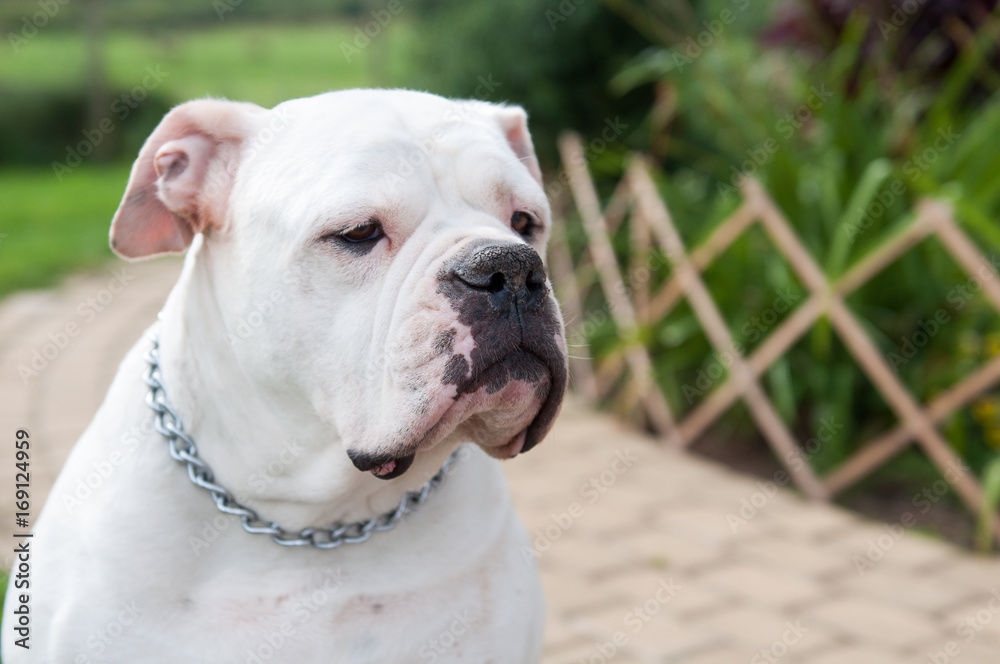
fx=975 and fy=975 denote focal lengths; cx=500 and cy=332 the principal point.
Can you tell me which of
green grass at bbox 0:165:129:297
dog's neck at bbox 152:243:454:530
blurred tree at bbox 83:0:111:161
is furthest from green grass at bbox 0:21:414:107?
dog's neck at bbox 152:243:454:530

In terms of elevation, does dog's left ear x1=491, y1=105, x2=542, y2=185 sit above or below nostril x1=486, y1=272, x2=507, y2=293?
above

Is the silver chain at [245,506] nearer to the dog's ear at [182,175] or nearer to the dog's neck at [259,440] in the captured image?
the dog's neck at [259,440]

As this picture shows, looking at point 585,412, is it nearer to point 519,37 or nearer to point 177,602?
point 519,37

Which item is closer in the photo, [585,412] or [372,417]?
[372,417]

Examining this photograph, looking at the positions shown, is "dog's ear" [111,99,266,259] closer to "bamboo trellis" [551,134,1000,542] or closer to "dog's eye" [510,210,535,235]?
"dog's eye" [510,210,535,235]

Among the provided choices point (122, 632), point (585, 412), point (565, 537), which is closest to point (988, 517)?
point (565, 537)

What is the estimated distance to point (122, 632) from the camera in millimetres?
1858

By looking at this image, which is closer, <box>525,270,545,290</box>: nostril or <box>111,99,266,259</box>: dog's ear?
<box>525,270,545,290</box>: nostril

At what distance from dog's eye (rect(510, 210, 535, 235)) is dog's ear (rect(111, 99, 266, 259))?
0.58 metres

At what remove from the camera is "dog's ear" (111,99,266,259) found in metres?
1.98

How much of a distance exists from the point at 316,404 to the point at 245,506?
0.29 meters

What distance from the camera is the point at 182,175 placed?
199 centimetres

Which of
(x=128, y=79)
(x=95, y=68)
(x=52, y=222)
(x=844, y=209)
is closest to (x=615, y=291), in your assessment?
(x=844, y=209)

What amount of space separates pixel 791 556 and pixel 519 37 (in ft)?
14.4
